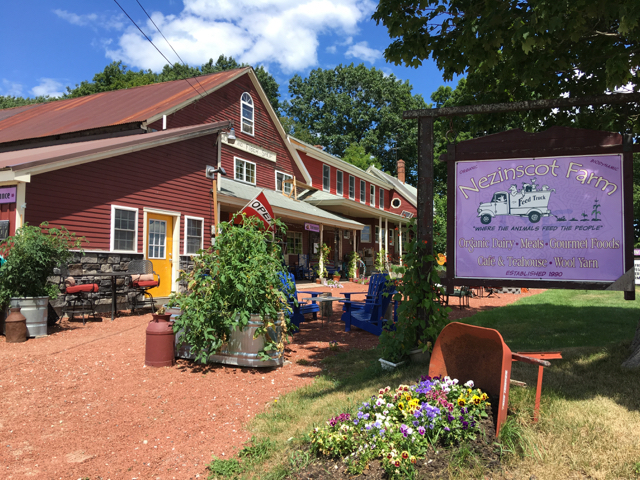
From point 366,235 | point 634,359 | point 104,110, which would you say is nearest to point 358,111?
point 366,235

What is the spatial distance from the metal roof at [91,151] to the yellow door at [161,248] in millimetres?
1898

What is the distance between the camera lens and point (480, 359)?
3375 millimetres

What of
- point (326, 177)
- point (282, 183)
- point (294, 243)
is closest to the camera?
point (282, 183)

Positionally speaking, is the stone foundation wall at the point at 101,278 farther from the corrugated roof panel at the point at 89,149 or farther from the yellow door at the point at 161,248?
the corrugated roof panel at the point at 89,149

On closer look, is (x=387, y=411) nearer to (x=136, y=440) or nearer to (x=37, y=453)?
(x=136, y=440)

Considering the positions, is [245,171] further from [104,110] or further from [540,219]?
[540,219]

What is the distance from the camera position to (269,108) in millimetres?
18922

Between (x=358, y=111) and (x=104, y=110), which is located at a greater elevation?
(x=358, y=111)

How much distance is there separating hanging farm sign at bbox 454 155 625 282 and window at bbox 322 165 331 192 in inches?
777

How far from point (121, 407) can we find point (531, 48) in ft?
17.9

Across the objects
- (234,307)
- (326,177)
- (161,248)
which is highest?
(326,177)

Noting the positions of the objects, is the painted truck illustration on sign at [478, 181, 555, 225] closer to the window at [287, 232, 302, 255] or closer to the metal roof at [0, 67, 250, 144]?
the metal roof at [0, 67, 250, 144]

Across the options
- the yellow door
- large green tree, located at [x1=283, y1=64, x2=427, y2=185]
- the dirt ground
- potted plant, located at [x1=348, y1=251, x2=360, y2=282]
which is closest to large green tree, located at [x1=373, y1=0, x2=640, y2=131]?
the dirt ground

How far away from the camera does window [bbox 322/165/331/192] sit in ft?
79.0
